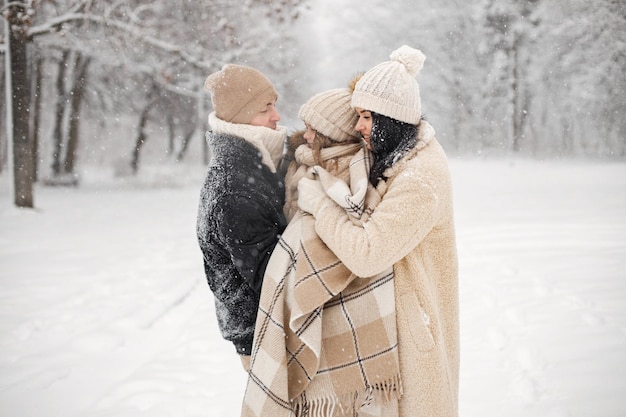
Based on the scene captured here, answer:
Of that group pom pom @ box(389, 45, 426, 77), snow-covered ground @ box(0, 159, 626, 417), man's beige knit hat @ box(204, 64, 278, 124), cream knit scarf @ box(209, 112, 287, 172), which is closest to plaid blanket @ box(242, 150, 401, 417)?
cream knit scarf @ box(209, 112, 287, 172)

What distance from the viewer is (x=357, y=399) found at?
1.98m

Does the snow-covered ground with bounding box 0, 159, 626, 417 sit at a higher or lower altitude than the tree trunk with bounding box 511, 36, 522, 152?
lower

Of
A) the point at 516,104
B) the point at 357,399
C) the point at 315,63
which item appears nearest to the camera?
the point at 357,399

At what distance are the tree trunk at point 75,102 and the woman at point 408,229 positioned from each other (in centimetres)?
2007

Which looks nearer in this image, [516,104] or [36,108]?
[36,108]

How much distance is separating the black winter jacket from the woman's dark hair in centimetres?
47

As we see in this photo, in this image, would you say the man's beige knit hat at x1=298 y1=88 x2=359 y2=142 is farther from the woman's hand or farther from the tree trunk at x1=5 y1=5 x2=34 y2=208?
the tree trunk at x1=5 y1=5 x2=34 y2=208

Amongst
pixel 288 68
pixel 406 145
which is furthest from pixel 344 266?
pixel 288 68

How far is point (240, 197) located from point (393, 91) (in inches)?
30.2

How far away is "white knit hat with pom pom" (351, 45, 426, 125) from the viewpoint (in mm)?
2035

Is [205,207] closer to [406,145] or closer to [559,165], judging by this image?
[406,145]

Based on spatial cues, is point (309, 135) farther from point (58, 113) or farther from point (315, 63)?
point (315, 63)

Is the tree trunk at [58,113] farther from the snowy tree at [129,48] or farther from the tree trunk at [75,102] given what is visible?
the tree trunk at [75,102]

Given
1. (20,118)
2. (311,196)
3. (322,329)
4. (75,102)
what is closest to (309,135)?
(311,196)
